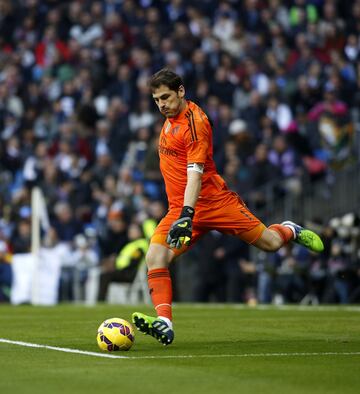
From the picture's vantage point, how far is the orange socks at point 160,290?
1020cm

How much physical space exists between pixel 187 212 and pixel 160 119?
1570cm

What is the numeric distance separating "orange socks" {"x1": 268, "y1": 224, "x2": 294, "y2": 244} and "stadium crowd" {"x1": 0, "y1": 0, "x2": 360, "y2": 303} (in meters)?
8.82

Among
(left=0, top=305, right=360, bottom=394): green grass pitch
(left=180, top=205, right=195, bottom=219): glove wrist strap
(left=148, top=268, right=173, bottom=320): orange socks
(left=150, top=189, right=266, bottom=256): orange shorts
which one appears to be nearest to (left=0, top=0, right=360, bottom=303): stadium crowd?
(left=0, top=305, right=360, bottom=394): green grass pitch

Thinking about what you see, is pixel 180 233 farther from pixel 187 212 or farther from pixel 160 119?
pixel 160 119

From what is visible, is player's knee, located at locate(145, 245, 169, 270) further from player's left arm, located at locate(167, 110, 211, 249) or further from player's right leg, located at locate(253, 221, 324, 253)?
player's right leg, located at locate(253, 221, 324, 253)

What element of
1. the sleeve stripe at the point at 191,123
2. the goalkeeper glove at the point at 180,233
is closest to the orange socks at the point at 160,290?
the goalkeeper glove at the point at 180,233

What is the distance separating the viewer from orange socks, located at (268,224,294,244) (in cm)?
1162

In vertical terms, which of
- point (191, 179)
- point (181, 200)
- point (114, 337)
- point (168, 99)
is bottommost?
point (114, 337)

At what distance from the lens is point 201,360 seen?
355 inches

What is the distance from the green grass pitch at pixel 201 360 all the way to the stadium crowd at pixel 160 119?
8.13 metres

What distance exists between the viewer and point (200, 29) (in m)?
27.6

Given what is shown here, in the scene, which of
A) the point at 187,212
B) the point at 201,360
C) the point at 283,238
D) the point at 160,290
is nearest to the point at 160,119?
the point at 283,238

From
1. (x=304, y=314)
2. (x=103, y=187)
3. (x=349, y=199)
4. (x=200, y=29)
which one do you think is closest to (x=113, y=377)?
(x=304, y=314)

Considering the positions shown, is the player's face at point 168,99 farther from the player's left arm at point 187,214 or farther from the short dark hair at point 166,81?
the player's left arm at point 187,214
